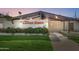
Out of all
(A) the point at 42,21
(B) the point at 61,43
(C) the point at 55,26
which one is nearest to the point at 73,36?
(B) the point at 61,43

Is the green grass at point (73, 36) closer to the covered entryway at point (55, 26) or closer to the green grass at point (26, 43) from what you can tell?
the covered entryway at point (55, 26)

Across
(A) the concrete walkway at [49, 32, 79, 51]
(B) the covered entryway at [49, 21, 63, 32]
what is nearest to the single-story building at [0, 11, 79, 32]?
(B) the covered entryway at [49, 21, 63, 32]

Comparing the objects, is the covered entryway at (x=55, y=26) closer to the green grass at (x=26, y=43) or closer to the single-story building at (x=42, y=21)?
the single-story building at (x=42, y=21)

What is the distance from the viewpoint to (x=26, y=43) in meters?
2.98

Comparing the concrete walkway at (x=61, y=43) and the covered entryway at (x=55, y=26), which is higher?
the covered entryway at (x=55, y=26)

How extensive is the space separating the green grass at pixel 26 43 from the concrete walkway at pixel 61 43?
0.26 feet

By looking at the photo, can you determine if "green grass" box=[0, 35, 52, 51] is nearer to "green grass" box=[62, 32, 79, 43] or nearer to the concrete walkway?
the concrete walkway

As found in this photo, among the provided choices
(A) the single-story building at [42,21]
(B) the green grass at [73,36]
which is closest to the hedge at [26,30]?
(A) the single-story building at [42,21]

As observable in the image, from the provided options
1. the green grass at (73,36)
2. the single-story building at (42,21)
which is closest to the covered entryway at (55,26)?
the single-story building at (42,21)

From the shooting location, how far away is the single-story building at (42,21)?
9.73 ft

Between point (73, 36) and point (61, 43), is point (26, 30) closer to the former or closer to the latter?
point (61, 43)

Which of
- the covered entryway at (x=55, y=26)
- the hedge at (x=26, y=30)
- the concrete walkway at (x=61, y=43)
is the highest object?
the covered entryway at (x=55, y=26)
